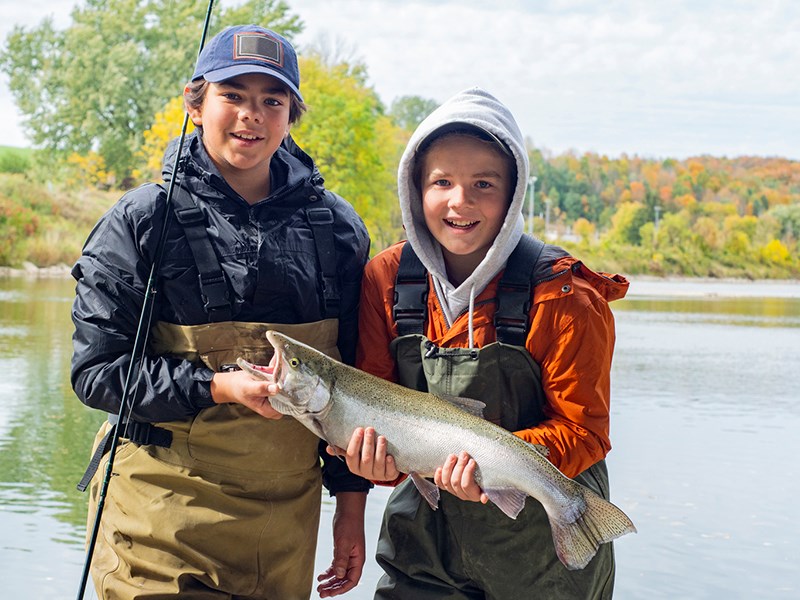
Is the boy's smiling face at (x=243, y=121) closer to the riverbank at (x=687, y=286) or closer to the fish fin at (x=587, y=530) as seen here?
the fish fin at (x=587, y=530)

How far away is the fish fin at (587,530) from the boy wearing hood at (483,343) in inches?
6.5

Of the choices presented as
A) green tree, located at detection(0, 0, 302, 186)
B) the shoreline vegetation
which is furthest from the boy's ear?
green tree, located at detection(0, 0, 302, 186)

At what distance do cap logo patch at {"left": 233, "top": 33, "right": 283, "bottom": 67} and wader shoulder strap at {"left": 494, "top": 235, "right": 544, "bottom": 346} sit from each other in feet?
3.12

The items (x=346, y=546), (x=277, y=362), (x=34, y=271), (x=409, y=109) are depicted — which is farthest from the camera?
(x=409, y=109)

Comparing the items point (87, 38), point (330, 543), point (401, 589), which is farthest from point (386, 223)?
point (401, 589)

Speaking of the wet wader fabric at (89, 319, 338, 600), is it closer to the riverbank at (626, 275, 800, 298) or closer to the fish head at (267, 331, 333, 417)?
the fish head at (267, 331, 333, 417)

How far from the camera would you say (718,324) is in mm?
26906

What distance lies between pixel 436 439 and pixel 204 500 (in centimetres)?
73

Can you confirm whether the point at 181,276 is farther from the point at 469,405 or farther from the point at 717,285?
the point at 717,285

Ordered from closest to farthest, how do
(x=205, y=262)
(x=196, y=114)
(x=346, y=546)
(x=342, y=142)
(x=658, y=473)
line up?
(x=205, y=262) → (x=196, y=114) → (x=346, y=546) → (x=658, y=473) → (x=342, y=142)

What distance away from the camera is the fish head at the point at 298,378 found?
2889mm

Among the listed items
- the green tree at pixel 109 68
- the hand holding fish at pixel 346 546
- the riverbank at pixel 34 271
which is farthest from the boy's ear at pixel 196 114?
the green tree at pixel 109 68

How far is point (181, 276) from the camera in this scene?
3.11 meters

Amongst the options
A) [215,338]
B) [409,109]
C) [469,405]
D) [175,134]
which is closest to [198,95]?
[215,338]
